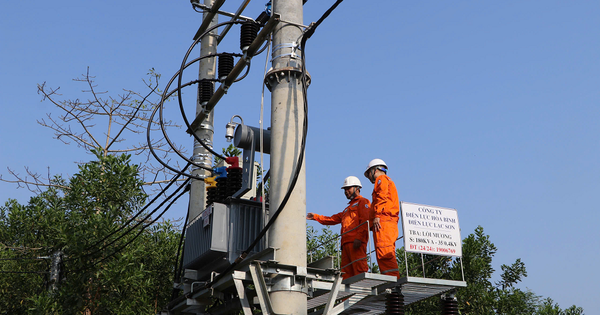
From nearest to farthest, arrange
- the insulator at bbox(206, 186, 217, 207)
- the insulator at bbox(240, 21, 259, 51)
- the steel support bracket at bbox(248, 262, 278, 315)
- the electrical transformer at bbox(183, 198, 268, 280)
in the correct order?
the steel support bracket at bbox(248, 262, 278, 315) < the electrical transformer at bbox(183, 198, 268, 280) < the insulator at bbox(206, 186, 217, 207) < the insulator at bbox(240, 21, 259, 51)

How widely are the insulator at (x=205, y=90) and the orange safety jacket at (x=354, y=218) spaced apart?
3.48 metres

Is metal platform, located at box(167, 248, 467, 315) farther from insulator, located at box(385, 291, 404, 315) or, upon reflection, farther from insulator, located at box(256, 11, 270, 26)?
insulator, located at box(256, 11, 270, 26)

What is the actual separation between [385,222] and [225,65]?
470 centimetres

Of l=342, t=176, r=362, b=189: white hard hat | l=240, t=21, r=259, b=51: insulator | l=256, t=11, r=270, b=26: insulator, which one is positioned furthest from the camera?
l=256, t=11, r=270, b=26: insulator

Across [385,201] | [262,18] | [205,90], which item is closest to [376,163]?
[385,201]

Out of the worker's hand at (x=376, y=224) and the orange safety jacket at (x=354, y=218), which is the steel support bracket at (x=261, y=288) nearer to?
the worker's hand at (x=376, y=224)

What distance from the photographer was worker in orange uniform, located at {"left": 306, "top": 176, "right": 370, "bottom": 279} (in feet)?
29.5

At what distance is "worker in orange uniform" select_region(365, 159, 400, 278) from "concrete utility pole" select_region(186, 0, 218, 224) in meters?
3.89

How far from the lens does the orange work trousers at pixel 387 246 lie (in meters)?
8.15

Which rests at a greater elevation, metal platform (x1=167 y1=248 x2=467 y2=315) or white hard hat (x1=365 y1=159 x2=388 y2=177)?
white hard hat (x1=365 y1=159 x2=388 y2=177)

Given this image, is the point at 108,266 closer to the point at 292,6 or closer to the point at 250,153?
the point at 250,153

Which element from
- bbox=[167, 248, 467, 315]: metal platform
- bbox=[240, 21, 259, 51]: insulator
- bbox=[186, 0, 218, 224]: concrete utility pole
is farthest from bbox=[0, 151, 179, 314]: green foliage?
bbox=[240, 21, 259, 51]: insulator

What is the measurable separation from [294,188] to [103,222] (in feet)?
22.7

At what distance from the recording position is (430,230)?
8.16 m
